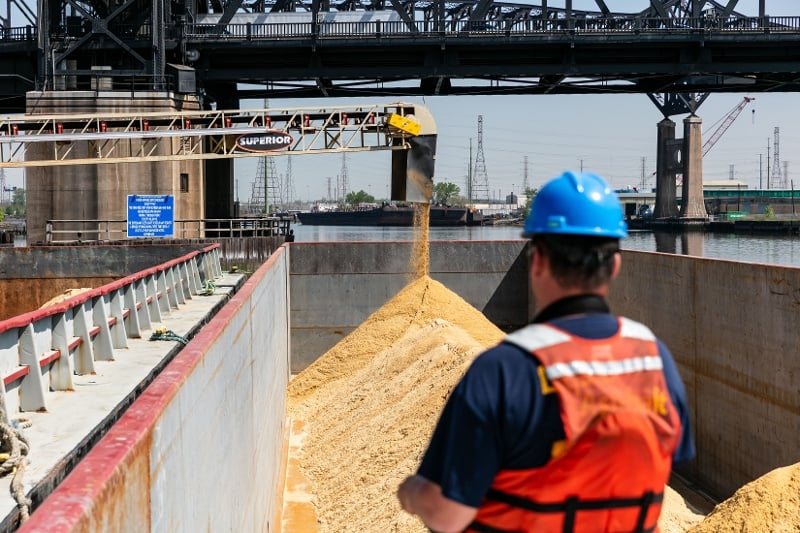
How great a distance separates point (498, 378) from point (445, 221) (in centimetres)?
16356

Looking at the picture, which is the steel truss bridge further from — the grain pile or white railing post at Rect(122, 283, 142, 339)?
white railing post at Rect(122, 283, 142, 339)

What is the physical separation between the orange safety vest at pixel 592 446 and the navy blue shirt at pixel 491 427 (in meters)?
0.04

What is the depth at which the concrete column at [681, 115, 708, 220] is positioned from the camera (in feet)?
349

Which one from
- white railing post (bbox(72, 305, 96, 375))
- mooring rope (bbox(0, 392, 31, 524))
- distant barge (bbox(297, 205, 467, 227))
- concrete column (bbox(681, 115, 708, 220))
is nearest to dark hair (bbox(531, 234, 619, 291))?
mooring rope (bbox(0, 392, 31, 524))

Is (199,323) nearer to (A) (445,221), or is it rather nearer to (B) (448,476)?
(B) (448,476)

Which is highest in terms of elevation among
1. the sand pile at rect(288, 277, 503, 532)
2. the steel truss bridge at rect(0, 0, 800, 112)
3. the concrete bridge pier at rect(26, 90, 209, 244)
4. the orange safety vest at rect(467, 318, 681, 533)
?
the steel truss bridge at rect(0, 0, 800, 112)

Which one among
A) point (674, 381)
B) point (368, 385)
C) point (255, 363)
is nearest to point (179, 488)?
point (674, 381)

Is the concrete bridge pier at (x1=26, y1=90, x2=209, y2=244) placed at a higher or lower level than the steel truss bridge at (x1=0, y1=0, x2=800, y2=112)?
lower

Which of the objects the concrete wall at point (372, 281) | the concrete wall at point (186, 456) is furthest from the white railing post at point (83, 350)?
the concrete wall at point (372, 281)

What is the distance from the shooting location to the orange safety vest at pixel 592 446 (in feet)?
8.61

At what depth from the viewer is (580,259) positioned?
2.79m

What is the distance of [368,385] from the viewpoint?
875 inches

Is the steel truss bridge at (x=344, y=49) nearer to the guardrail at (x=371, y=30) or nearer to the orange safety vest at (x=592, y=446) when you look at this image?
the guardrail at (x=371, y=30)

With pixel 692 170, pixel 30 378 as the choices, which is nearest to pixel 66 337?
pixel 30 378
